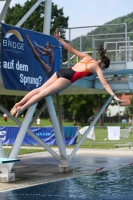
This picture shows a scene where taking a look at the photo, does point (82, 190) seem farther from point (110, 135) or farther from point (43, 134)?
point (110, 135)

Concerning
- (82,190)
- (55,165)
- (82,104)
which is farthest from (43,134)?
(82,104)

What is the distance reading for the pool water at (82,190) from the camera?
1467 cm

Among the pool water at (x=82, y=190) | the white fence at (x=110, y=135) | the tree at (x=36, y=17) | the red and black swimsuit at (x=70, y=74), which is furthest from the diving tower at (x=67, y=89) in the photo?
the tree at (x=36, y=17)

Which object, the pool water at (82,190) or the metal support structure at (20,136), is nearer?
the pool water at (82,190)

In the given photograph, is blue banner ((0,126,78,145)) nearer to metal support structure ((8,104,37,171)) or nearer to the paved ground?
the paved ground

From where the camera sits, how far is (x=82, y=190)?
16.1m

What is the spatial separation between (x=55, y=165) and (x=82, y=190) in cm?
838

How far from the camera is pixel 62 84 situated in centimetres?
888

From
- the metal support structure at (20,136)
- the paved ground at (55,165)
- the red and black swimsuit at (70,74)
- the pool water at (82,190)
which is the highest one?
the red and black swimsuit at (70,74)

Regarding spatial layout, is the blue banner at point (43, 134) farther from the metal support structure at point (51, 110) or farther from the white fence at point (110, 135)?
the metal support structure at point (51, 110)

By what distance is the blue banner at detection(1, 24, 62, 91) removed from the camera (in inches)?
667

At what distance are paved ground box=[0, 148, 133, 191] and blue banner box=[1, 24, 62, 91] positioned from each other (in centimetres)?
340

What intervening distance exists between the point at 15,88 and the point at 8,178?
3.02 meters

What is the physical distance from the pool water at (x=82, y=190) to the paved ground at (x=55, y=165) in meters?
0.79
